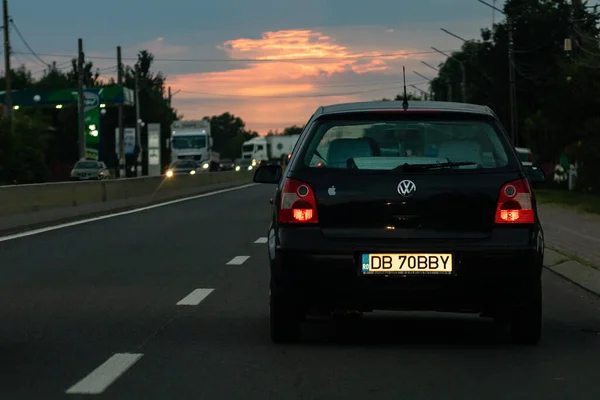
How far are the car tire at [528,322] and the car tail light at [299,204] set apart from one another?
1.43m

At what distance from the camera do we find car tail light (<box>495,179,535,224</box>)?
8.38 m

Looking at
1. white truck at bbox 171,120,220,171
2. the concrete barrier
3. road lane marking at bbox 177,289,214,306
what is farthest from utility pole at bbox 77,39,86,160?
road lane marking at bbox 177,289,214,306

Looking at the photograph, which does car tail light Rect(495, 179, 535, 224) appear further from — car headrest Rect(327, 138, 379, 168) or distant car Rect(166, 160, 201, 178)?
distant car Rect(166, 160, 201, 178)

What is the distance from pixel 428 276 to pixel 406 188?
549 millimetres

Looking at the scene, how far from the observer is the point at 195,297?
38.7 ft

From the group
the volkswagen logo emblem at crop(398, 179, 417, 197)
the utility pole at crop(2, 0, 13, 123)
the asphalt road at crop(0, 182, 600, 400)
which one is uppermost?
the utility pole at crop(2, 0, 13, 123)

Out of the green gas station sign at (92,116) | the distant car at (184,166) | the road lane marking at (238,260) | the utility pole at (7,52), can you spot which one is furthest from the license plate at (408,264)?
the green gas station sign at (92,116)

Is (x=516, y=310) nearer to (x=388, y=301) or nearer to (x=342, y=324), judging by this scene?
(x=388, y=301)

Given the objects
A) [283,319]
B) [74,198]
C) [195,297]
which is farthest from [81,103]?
[283,319]

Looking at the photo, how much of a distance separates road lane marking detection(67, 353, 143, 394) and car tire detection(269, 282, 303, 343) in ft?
3.07

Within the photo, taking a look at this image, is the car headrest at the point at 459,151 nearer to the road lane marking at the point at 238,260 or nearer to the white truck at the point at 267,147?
the road lane marking at the point at 238,260

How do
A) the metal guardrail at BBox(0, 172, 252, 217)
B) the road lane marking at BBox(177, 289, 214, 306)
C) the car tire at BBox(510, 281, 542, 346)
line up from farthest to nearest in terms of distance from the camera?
1. the metal guardrail at BBox(0, 172, 252, 217)
2. the road lane marking at BBox(177, 289, 214, 306)
3. the car tire at BBox(510, 281, 542, 346)

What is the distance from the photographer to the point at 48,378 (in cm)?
750

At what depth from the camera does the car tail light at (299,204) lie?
842cm
